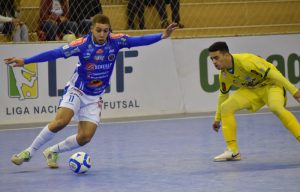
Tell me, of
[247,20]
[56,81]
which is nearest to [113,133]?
[56,81]

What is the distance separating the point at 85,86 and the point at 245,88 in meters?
1.89

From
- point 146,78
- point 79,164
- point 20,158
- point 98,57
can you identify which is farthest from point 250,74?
point 146,78

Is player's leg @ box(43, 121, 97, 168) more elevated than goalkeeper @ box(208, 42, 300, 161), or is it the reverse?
goalkeeper @ box(208, 42, 300, 161)

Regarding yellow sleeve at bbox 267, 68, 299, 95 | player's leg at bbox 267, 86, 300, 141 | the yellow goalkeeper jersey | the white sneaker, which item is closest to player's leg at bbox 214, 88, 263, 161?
the white sneaker

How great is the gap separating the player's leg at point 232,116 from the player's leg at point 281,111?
0.27 metres

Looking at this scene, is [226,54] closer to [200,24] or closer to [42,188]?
[42,188]

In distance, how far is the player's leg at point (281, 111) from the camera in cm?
879

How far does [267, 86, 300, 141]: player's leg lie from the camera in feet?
28.8

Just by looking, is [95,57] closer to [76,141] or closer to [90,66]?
[90,66]

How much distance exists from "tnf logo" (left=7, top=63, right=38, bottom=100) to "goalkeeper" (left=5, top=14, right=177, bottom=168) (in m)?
4.12

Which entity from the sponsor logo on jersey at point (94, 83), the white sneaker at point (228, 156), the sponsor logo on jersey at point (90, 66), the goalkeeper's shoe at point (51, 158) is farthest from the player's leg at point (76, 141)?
the white sneaker at point (228, 156)

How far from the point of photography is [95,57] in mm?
8930

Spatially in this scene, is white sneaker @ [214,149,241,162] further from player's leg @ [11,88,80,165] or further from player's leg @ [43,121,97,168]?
player's leg @ [11,88,80,165]

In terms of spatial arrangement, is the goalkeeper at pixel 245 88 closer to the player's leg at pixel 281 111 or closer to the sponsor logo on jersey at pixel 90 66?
the player's leg at pixel 281 111
